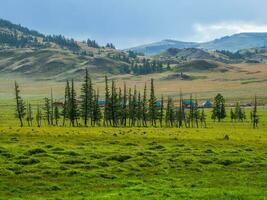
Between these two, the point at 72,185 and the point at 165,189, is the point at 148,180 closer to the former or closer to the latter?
the point at 165,189

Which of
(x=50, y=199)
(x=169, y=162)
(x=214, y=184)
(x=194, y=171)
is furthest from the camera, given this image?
(x=169, y=162)

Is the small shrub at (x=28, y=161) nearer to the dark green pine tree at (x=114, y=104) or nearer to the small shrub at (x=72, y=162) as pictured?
Result: the small shrub at (x=72, y=162)

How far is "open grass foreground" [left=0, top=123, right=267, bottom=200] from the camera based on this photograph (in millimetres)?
30891

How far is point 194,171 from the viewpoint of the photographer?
39.4 metres

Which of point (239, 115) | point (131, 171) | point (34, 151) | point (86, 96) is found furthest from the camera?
point (239, 115)

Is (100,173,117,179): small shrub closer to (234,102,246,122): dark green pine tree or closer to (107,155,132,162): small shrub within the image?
(107,155,132,162): small shrub

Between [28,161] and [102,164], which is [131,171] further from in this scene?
[28,161]

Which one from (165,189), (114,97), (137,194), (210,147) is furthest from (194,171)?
(114,97)

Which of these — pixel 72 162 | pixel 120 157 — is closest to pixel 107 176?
pixel 72 162

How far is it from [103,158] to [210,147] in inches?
675

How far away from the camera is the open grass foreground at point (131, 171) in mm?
30891

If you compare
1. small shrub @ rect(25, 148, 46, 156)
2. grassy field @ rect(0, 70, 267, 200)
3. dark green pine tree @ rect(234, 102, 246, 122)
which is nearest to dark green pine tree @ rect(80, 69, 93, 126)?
grassy field @ rect(0, 70, 267, 200)

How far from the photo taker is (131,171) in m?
38.4

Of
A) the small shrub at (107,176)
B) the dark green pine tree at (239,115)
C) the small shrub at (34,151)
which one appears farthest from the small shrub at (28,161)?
the dark green pine tree at (239,115)
